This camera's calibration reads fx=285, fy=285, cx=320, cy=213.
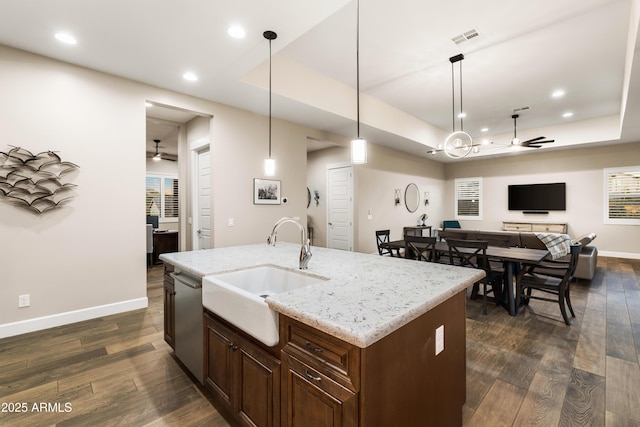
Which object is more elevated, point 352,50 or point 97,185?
point 352,50

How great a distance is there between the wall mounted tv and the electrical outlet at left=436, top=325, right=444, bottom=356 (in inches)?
336

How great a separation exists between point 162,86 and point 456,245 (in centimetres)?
432

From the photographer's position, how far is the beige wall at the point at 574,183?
6.91 m

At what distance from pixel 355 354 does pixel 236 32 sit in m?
2.78

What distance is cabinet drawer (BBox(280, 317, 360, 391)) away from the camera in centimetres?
100

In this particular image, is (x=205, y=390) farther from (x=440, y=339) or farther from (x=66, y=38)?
(x=66, y=38)

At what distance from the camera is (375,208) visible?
6883 millimetres

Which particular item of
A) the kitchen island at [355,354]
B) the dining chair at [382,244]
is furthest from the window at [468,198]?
the kitchen island at [355,354]

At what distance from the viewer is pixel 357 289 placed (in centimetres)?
147

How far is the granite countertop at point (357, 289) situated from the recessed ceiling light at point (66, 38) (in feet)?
7.17

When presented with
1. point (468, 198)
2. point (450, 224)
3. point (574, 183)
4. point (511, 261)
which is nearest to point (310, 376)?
point (511, 261)

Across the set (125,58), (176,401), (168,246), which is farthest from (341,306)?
(168,246)

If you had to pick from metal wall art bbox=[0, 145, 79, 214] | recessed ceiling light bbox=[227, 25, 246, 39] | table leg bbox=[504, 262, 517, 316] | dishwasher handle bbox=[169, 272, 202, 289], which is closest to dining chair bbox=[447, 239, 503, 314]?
table leg bbox=[504, 262, 517, 316]

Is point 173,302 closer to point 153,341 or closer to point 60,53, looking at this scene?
point 153,341
